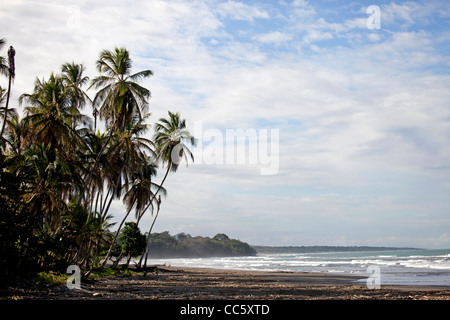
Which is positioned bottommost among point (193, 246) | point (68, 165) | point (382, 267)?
point (193, 246)

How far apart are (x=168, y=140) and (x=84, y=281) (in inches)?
676

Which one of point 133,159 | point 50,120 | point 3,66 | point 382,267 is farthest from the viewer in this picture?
point 382,267

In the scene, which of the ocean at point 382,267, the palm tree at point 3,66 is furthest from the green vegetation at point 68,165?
the ocean at point 382,267

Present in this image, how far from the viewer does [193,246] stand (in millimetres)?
141875

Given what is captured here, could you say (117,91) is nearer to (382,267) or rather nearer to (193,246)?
(382,267)

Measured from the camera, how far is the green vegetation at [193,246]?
129375mm

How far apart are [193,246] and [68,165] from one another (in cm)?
12212

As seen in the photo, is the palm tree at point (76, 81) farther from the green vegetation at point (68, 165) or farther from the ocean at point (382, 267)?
the ocean at point (382, 267)

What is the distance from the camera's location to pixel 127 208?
35.1 meters

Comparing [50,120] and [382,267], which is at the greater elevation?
[50,120]

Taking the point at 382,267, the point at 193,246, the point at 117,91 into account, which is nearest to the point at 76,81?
the point at 117,91

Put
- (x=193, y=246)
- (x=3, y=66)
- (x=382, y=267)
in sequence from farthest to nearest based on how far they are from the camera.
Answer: (x=193, y=246) < (x=382, y=267) < (x=3, y=66)
